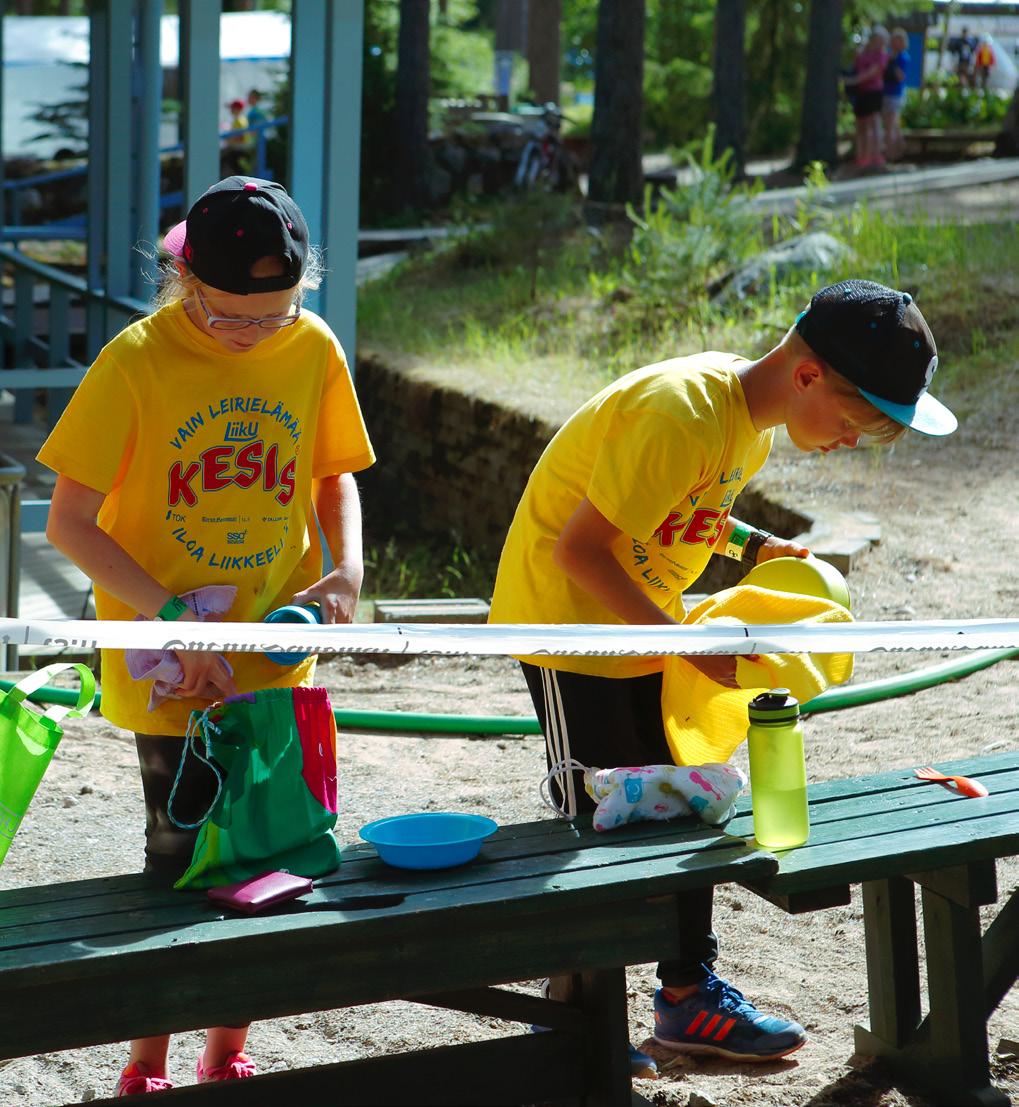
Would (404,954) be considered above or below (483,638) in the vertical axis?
below

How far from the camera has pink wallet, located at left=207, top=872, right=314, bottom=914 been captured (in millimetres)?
2383

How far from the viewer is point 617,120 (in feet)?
58.2

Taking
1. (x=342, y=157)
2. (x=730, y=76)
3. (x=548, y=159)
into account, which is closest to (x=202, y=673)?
(x=342, y=157)

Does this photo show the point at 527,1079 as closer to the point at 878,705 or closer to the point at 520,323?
the point at 878,705

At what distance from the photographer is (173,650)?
2506mm

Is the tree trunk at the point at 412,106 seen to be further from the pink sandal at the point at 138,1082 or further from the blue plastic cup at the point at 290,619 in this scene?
the pink sandal at the point at 138,1082

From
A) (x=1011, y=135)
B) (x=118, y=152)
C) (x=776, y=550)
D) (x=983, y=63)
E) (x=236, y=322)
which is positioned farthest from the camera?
(x=983, y=63)

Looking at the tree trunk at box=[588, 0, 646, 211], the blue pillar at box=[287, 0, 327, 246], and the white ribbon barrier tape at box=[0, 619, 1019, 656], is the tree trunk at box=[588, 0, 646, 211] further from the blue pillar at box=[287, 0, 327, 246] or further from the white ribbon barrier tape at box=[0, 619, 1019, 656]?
the white ribbon barrier tape at box=[0, 619, 1019, 656]

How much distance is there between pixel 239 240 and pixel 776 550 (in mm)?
1365

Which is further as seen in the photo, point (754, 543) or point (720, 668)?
point (754, 543)

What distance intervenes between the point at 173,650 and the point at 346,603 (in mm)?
368

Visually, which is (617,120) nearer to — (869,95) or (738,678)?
(869,95)

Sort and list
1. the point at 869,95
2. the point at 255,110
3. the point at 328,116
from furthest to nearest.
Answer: the point at 869,95 < the point at 255,110 < the point at 328,116

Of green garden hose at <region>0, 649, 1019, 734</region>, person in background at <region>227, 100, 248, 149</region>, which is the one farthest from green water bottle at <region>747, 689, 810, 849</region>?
person in background at <region>227, 100, 248, 149</region>
